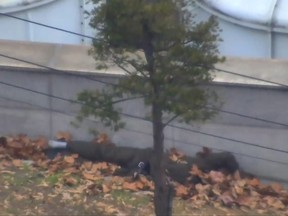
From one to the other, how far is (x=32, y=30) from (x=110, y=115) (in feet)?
16.9

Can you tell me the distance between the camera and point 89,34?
13.0 m

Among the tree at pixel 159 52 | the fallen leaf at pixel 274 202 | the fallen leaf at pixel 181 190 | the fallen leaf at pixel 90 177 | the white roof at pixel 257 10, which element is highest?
the white roof at pixel 257 10

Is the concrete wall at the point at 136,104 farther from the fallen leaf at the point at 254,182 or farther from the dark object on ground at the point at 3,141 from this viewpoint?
the dark object on ground at the point at 3,141

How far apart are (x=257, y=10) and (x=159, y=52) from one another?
4245 mm

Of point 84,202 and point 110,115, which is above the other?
point 110,115

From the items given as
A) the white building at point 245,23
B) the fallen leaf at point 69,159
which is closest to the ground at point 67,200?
the fallen leaf at point 69,159

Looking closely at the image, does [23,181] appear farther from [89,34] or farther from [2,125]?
[89,34]

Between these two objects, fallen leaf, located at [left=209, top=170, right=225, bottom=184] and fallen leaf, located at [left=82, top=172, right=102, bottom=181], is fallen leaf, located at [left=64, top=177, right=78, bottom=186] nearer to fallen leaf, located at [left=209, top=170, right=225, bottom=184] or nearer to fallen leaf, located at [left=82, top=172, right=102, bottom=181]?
fallen leaf, located at [left=82, top=172, right=102, bottom=181]

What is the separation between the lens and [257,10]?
1232 cm

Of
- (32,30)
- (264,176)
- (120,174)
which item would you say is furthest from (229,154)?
(32,30)

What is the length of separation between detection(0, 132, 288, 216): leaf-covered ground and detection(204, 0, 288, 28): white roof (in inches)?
67.1

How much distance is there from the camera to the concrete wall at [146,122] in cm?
1155

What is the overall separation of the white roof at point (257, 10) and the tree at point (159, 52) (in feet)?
13.0

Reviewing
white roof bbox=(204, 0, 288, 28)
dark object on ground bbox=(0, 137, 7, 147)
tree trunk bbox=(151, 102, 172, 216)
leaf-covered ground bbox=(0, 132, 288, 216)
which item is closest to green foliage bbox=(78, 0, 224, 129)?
tree trunk bbox=(151, 102, 172, 216)
